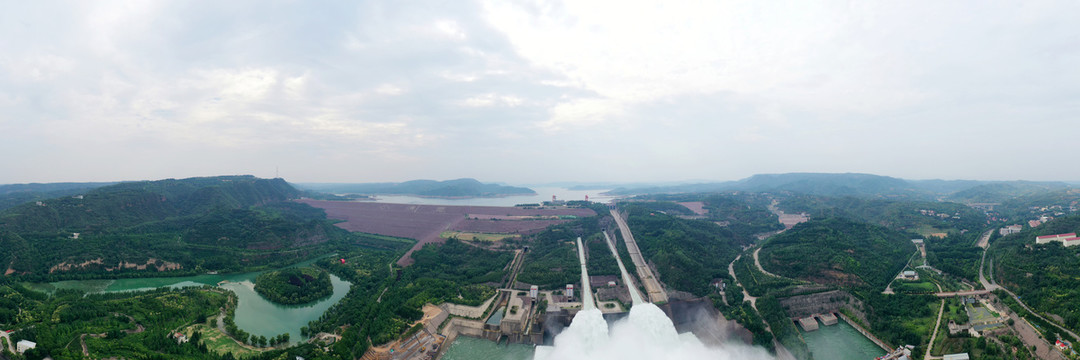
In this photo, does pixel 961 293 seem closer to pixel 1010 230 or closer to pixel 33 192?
pixel 1010 230

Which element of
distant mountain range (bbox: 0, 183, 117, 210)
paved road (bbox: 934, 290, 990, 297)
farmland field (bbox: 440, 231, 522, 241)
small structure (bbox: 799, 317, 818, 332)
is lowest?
small structure (bbox: 799, 317, 818, 332)

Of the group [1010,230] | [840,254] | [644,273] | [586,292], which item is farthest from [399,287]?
[1010,230]

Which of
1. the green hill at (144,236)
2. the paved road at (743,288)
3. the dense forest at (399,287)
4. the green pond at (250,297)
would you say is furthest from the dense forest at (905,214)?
the green hill at (144,236)

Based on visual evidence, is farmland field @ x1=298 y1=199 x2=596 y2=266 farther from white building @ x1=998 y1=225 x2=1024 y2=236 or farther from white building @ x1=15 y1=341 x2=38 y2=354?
white building @ x1=998 y1=225 x2=1024 y2=236

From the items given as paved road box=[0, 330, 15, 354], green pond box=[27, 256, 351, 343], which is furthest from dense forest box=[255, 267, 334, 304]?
paved road box=[0, 330, 15, 354]

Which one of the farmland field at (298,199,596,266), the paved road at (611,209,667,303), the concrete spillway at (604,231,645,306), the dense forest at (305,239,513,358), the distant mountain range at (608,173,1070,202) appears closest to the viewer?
the dense forest at (305,239,513,358)

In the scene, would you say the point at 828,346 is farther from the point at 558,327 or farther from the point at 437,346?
the point at 437,346

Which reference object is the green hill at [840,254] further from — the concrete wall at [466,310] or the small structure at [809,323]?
the concrete wall at [466,310]
